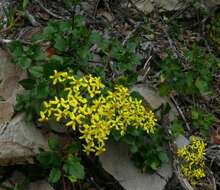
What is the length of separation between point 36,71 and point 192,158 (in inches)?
45.4

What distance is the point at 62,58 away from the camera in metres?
3.34

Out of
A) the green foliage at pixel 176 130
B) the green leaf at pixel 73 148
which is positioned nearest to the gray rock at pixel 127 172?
the green foliage at pixel 176 130

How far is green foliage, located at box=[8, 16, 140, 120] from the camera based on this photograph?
126 inches

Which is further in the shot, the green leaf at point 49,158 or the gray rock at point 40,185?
the gray rock at point 40,185

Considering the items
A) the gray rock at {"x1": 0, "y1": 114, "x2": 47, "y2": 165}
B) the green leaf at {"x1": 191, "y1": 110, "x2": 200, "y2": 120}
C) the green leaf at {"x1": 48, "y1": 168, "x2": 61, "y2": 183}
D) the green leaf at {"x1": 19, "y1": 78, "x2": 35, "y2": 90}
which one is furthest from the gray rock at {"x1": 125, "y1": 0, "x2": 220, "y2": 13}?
the green leaf at {"x1": 48, "y1": 168, "x2": 61, "y2": 183}

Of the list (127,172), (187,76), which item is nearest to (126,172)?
(127,172)

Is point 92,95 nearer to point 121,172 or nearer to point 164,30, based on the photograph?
point 121,172

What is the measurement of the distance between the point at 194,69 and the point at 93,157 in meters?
1.07

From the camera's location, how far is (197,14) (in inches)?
200

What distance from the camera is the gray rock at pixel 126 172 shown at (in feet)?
11.1

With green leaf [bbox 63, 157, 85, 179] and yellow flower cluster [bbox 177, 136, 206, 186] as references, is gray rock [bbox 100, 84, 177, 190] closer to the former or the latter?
yellow flower cluster [bbox 177, 136, 206, 186]

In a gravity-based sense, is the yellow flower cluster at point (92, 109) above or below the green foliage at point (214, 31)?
above

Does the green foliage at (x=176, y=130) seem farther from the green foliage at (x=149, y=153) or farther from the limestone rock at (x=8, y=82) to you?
the limestone rock at (x=8, y=82)

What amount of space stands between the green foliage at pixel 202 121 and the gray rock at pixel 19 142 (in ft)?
4.09
